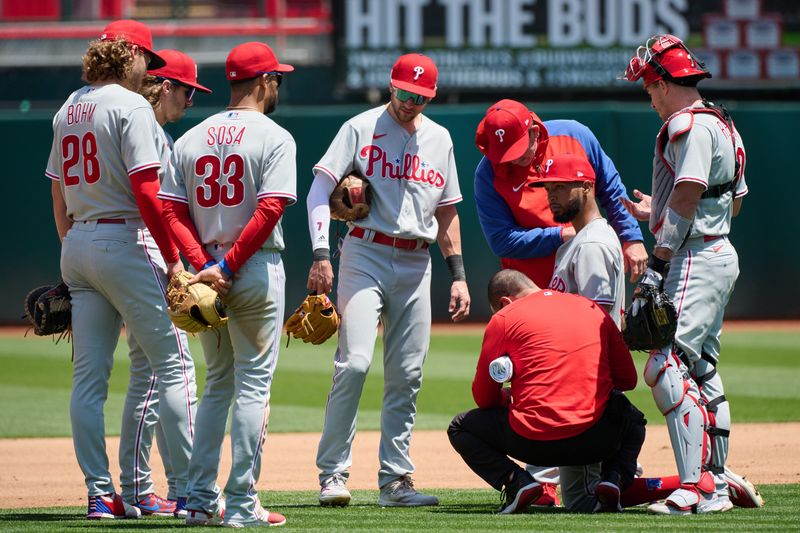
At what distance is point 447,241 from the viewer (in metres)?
5.51

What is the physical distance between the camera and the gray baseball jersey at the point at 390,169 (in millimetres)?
5207

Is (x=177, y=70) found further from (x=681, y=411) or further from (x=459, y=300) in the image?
(x=681, y=411)

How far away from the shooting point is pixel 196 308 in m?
4.26

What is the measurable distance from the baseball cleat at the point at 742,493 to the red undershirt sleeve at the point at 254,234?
2.12 m

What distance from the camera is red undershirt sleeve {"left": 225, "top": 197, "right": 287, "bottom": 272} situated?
14.2 feet

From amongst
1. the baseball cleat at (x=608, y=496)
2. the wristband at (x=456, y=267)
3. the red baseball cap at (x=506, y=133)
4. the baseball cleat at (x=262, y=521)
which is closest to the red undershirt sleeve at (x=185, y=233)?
the baseball cleat at (x=262, y=521)

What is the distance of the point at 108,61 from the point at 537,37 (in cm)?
1104

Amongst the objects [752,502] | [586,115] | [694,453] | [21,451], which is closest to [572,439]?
[694,453]

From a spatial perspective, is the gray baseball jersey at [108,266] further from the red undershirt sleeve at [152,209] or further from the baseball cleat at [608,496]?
the baseball cleat at [608,496]

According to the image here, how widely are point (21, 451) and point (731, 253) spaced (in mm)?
4488

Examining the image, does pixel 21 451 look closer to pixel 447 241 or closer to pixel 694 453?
pixel 447 241

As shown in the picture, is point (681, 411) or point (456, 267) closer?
point (681, 411)

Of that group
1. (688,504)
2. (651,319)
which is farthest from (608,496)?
(651,319)

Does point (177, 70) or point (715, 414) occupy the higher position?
point (177, 70)
